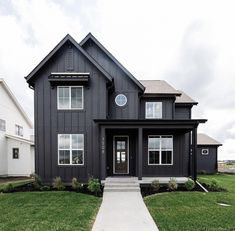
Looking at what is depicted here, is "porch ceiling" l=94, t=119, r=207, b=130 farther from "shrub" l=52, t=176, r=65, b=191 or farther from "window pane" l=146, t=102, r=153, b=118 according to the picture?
"shrub" l=52, t=176, r=65, b=191

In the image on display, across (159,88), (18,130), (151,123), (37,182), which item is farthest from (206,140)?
(18,130)

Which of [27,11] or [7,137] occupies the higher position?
[27,11]

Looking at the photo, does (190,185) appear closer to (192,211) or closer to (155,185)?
(155,185)

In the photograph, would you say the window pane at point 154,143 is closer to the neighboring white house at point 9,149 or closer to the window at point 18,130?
the neighboring white house at point 9,149

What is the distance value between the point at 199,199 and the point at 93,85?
25.9 feet

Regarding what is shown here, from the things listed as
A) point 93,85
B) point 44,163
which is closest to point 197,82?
point 93,85

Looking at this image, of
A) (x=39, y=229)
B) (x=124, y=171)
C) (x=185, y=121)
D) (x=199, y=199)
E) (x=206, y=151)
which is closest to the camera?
(x=39, y=229)

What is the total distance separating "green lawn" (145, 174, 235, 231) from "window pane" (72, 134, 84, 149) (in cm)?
489

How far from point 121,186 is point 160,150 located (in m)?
3.86

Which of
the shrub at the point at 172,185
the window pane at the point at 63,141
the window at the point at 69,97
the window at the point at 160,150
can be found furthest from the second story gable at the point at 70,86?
the shrub at the point at 172,185

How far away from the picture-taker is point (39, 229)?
17.8 feet

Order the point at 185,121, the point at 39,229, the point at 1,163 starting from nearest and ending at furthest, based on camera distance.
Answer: the point at 39,229 → the point at 185,121 → the point at 1,163

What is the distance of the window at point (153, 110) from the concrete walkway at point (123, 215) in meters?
6.07

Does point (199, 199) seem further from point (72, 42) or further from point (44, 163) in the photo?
point (72, 42)
